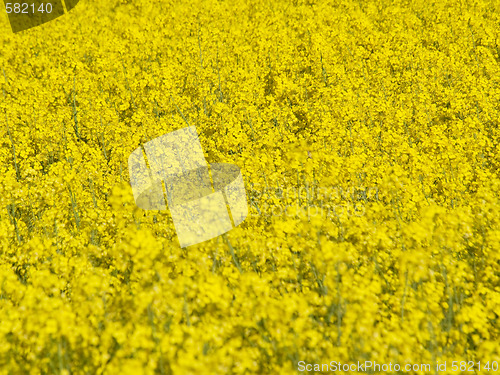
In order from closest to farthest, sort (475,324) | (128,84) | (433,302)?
(475,324) → (433,302) → (128,84)

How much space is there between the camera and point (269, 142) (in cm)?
1437

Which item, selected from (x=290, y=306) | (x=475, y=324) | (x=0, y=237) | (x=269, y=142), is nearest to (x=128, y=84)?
(x=269, y=142)

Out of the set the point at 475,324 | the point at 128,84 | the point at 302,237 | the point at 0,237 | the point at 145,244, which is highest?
the point at 128,84

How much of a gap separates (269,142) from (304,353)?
9.35 m

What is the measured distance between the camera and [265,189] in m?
12.4

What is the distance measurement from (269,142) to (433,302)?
8.75 m

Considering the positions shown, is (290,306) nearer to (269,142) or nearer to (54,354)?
(54,354)

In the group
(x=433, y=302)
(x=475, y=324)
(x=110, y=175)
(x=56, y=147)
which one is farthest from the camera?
(x=56, y=147)

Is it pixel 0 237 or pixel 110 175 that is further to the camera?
pixel 110 175

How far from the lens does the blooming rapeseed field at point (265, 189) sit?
660 centimetres

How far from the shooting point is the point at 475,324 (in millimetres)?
6820

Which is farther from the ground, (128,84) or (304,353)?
(128,84)

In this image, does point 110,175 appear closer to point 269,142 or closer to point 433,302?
point 269,142

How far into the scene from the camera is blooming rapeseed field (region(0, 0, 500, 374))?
Result: 6.60m
